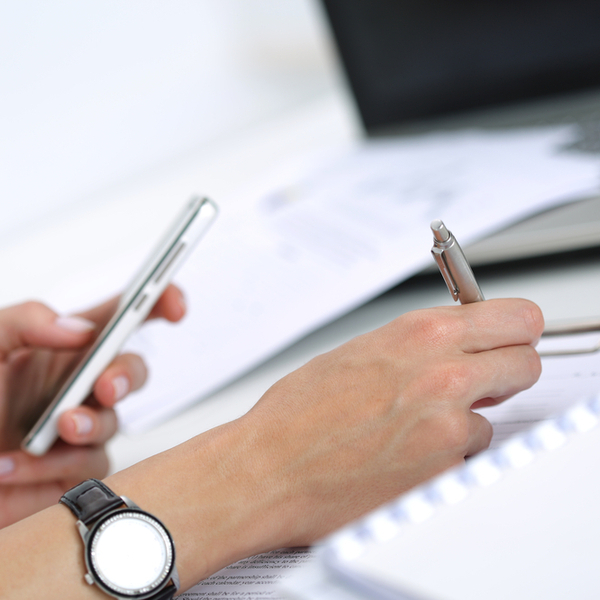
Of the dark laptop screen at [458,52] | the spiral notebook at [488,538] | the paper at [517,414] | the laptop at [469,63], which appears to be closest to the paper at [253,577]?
the paper at [517,414]

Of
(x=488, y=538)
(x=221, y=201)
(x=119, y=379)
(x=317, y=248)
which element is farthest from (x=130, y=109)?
(x=488, y=538)

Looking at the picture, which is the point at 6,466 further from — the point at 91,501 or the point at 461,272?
the point at 461,272

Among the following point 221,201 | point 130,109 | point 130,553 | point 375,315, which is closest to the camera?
point 130,553

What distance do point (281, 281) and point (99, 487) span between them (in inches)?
13.3

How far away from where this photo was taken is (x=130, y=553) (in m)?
0.36

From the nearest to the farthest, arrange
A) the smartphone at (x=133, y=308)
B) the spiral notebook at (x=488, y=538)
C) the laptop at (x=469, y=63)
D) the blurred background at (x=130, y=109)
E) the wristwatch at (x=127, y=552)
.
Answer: the spiral notebook at (x=488, y=538), the wristwatch at (x=127, y=552), the smartphone at (x=133, y=308), the laptop at (x=469, y=63), the blurred background at (x=130, y=109)

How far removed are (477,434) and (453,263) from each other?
10cm

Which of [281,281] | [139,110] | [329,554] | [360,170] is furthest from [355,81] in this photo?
[329,554]

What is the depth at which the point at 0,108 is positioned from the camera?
1306 mm

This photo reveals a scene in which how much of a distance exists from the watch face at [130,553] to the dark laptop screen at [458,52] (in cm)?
84

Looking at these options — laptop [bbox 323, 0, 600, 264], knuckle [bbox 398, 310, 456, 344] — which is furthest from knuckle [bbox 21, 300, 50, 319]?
laptop [bbox 323, 0, 600, 264]

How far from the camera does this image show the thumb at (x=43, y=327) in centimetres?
60

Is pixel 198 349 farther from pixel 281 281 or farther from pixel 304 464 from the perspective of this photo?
pixel 304 464

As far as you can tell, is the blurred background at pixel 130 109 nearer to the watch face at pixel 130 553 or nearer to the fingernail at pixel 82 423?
the fingernail at pixel 82 423
